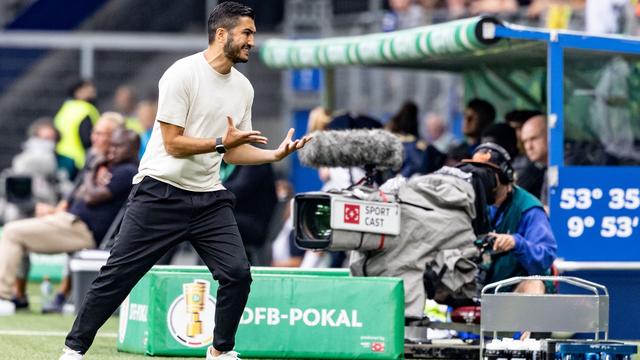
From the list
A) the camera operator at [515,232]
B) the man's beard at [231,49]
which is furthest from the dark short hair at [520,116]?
the man's beard at [231,49]

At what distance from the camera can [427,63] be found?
14.2 metres

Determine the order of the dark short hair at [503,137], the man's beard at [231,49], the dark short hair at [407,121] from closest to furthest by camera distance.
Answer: the man's beard at [231,49] < the dark short hair at [503,137] < the dark short hair at [407,121]

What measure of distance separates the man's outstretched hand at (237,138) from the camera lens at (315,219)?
1.75m

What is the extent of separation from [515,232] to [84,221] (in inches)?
185

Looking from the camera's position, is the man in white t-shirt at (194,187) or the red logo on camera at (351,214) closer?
the man in white t-shirt at (194,187)

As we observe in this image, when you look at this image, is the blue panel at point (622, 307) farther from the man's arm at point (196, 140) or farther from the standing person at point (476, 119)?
the man's arm at point (196, 140)

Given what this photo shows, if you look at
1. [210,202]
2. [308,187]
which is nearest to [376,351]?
[210,202]

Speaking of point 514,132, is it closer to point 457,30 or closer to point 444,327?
point 457,30

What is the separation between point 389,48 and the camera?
40.8 feet

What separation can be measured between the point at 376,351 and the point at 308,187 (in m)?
12.4

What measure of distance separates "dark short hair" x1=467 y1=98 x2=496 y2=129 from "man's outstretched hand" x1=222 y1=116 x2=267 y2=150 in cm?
544

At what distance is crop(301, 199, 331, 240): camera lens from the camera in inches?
→ 389

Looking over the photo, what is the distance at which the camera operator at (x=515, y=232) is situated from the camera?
392 inches

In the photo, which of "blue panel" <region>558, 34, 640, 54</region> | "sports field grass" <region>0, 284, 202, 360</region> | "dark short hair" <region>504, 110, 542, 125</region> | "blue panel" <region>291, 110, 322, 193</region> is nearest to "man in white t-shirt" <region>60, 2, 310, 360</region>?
"sports field grass" <region>0, 284, 202, 360</region>
